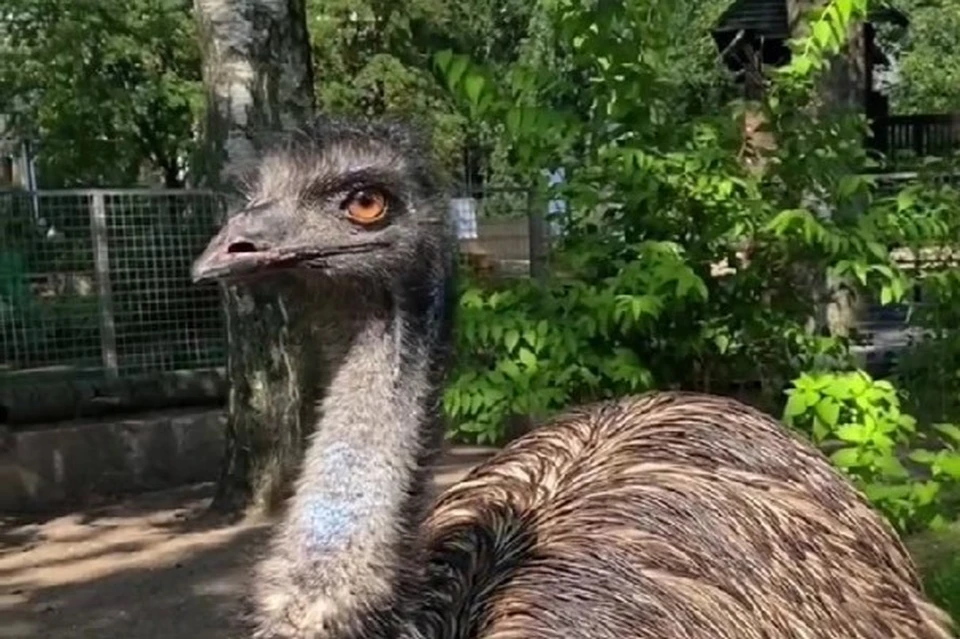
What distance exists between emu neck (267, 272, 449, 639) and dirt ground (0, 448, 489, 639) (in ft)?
9.15

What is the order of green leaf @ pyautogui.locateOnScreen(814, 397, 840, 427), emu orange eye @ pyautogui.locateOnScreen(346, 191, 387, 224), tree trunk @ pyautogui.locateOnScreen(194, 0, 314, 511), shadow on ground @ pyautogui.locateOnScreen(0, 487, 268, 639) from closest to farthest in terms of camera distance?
emu orange eye @ pyautogui.locateOnScreen(346, 191, 387, 224), green leaf @ pyautogui.locateOnScreen(814, 397, 840, 427), shadow on ground @ pyautogui.locateOnScreen(0, 487, 268, 639), tree trunk @ pyautogui.locateOnScreen(194, 0, 314, 511)

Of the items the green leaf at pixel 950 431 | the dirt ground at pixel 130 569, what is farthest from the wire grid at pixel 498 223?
the green leaf at pixel 950 431

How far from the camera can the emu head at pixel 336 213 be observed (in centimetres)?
257

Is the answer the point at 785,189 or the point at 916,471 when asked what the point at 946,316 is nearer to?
the point at 785,189

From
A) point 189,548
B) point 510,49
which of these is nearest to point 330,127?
point 189,548

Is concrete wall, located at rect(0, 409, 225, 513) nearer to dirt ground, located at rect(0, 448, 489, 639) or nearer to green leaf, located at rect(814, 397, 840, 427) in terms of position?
dirt ground, located at rect(0, 448, 489, 639)

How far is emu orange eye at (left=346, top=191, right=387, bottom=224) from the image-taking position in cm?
267

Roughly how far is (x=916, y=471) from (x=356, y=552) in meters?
4.50

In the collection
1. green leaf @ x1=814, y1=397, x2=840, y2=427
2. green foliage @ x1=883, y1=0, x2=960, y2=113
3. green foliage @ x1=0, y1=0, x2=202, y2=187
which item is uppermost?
green foliage @ x1=883, y1=0, x2=960, y2=113

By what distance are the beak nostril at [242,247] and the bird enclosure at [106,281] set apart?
7002 millimetres

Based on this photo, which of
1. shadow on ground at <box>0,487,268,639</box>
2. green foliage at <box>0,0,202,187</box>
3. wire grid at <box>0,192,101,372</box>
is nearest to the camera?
shadow on ground at <box>0,487,268,639</box>

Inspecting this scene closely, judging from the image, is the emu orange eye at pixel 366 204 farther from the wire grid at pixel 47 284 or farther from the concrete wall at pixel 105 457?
the wire grid at pixel 47 284

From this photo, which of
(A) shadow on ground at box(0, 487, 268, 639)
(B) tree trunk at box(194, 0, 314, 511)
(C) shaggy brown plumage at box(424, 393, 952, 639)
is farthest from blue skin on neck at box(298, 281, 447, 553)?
(B) tree trunk at box(194, 0, 314, 511)

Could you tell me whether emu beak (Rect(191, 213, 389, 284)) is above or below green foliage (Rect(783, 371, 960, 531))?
above
